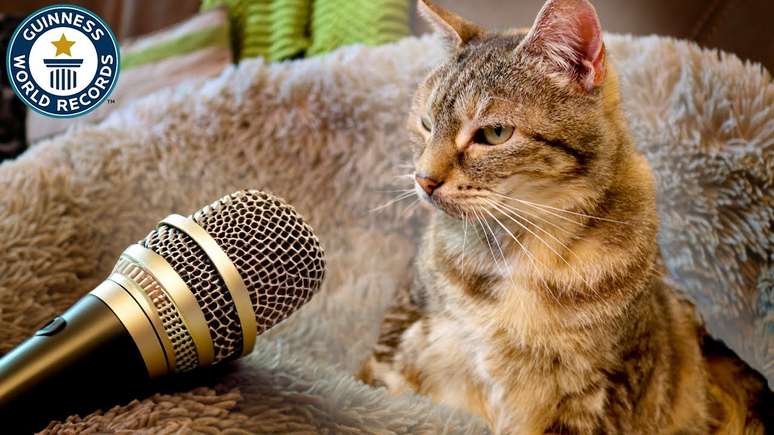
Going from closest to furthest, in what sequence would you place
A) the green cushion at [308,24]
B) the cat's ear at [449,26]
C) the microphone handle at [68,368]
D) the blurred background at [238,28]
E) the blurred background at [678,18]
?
1. the microphone handle at [68,368]
2. the cat's ear at [449,26]
3. the blurred background at [678,18]
4. the blurred background at [238,28]
5. the green cushion at [308,24]

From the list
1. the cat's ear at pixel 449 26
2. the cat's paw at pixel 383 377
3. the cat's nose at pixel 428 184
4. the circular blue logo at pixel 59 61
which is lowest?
the cat's paw at pixel 383 377

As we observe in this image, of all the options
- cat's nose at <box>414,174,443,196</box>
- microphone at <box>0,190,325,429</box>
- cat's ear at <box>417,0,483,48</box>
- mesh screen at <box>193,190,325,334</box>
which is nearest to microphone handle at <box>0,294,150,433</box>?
microphone at <box>0,190,325,429</box>

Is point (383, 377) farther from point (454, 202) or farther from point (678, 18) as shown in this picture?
point (678, 18)

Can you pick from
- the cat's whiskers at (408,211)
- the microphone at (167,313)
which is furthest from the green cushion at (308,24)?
the microphone at (167,313)

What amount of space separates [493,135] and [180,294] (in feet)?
1.17

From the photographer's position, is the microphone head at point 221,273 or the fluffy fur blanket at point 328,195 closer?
the microphone head at point 221,273

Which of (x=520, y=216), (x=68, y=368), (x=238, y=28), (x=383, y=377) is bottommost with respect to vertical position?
(x=383, y=377)

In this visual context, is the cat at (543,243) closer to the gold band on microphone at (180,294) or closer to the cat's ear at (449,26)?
the cat's ear at (449,26)

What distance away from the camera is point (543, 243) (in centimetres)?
76

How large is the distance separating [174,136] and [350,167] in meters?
0.30

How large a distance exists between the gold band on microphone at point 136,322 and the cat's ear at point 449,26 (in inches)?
18.9

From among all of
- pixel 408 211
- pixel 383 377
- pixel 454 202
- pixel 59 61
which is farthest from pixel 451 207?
pixel 59 61

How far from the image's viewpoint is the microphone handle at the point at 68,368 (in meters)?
0.58

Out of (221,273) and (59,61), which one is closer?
(221,273)
